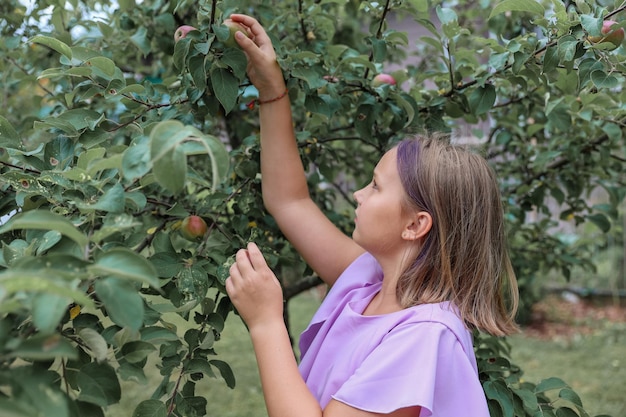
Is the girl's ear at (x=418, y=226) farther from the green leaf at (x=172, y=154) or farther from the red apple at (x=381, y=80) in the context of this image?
the green leaf at (x=172, y=154)

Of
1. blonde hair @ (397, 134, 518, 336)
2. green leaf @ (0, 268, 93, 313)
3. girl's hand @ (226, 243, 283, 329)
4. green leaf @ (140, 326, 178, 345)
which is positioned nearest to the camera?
green leaf @ (0, 268, 93, 313)

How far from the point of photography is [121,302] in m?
0.78

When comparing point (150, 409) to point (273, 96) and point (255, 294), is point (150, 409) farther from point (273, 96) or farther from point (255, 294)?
A: point (273, 96)

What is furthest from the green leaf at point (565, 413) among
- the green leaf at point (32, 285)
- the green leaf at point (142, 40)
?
the green leaf at point (142, 40)

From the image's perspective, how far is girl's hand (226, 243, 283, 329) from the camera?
1.25m

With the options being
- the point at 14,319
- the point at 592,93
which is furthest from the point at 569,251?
the point at 14,319

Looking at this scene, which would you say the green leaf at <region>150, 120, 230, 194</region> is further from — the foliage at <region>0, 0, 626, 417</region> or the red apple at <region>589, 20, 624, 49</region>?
the red apple at <region>589, 20, 624, 49</region>

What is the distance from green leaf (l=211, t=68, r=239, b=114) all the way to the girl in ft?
0.31

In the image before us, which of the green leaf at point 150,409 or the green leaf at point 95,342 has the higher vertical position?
the green leaf at point 95,342

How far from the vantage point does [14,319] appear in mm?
823

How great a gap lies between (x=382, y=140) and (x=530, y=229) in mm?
961

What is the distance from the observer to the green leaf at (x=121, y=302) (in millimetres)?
774

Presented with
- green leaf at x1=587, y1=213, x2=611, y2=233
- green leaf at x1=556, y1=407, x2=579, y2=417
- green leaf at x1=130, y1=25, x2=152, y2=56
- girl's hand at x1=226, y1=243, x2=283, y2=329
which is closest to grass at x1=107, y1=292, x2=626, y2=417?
green leaf at x1=587, y1=213, x2=611, y2=233

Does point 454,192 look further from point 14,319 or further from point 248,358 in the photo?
point 248,358
